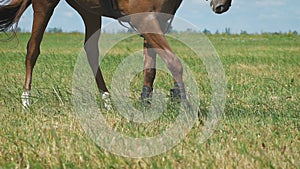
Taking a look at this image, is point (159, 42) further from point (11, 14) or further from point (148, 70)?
point (11, 14)

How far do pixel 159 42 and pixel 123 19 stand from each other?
2.68 feet

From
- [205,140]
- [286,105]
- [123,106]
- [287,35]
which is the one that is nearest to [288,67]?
[286,105]

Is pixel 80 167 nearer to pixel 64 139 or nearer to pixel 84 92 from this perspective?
pixel 64 139

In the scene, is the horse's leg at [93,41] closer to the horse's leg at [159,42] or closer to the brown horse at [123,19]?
the brown horse at [123,19]

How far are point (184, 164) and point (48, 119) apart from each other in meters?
2.30

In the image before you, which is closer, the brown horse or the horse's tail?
the brown horse

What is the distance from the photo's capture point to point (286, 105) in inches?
272

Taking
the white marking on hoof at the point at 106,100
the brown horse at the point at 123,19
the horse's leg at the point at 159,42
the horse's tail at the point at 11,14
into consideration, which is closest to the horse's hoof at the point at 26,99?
the brown horse at the point at 123,19

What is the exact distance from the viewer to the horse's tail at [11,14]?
815 centimetres

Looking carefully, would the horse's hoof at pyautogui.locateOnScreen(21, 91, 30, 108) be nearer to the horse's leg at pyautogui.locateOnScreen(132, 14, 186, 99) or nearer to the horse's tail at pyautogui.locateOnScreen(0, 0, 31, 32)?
the horse's tail at pyautogui.locateOnScreen(0, 0, 31, 32)

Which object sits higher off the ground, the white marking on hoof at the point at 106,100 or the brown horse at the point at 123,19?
the brown horse at the point at 123,19

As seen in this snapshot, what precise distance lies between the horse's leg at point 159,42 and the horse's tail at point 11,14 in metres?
2.32

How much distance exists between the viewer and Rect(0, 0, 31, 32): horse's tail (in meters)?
8.15

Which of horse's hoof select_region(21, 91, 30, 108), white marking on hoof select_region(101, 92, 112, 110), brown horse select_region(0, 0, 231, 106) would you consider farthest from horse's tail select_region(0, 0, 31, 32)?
white marking on hoof select_region(101, 92, 112, 110)
